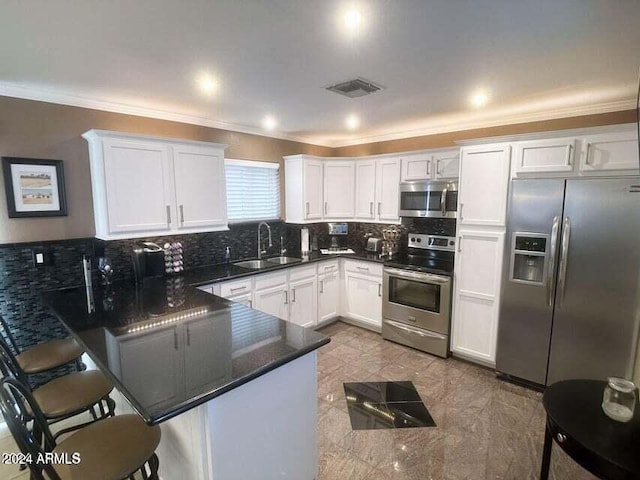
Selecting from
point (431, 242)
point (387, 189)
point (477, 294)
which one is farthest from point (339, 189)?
point (477, 294)

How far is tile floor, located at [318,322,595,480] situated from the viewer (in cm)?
199

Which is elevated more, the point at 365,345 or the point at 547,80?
the point at 547,80

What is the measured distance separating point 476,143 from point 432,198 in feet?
2.49

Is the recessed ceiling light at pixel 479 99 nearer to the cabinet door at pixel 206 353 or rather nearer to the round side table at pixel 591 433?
the round side table at pixel 591 433

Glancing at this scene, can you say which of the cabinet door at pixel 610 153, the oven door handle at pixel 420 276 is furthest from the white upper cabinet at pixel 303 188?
the cabinet door at pixel 610 153

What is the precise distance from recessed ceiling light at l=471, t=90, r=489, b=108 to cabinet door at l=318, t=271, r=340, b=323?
8.05ft

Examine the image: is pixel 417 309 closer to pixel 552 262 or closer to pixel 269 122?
pixel 552 262

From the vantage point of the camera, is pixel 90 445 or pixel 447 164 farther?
pixel 447 164

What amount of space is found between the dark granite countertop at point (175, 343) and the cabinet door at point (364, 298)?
217 centimetres

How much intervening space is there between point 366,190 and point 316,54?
2.47 metres

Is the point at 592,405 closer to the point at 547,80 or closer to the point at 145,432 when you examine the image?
the point at 145,432

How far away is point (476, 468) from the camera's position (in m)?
2.00

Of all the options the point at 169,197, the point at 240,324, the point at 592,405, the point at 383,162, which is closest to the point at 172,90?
the point at 169,197

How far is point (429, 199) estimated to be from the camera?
363cm
